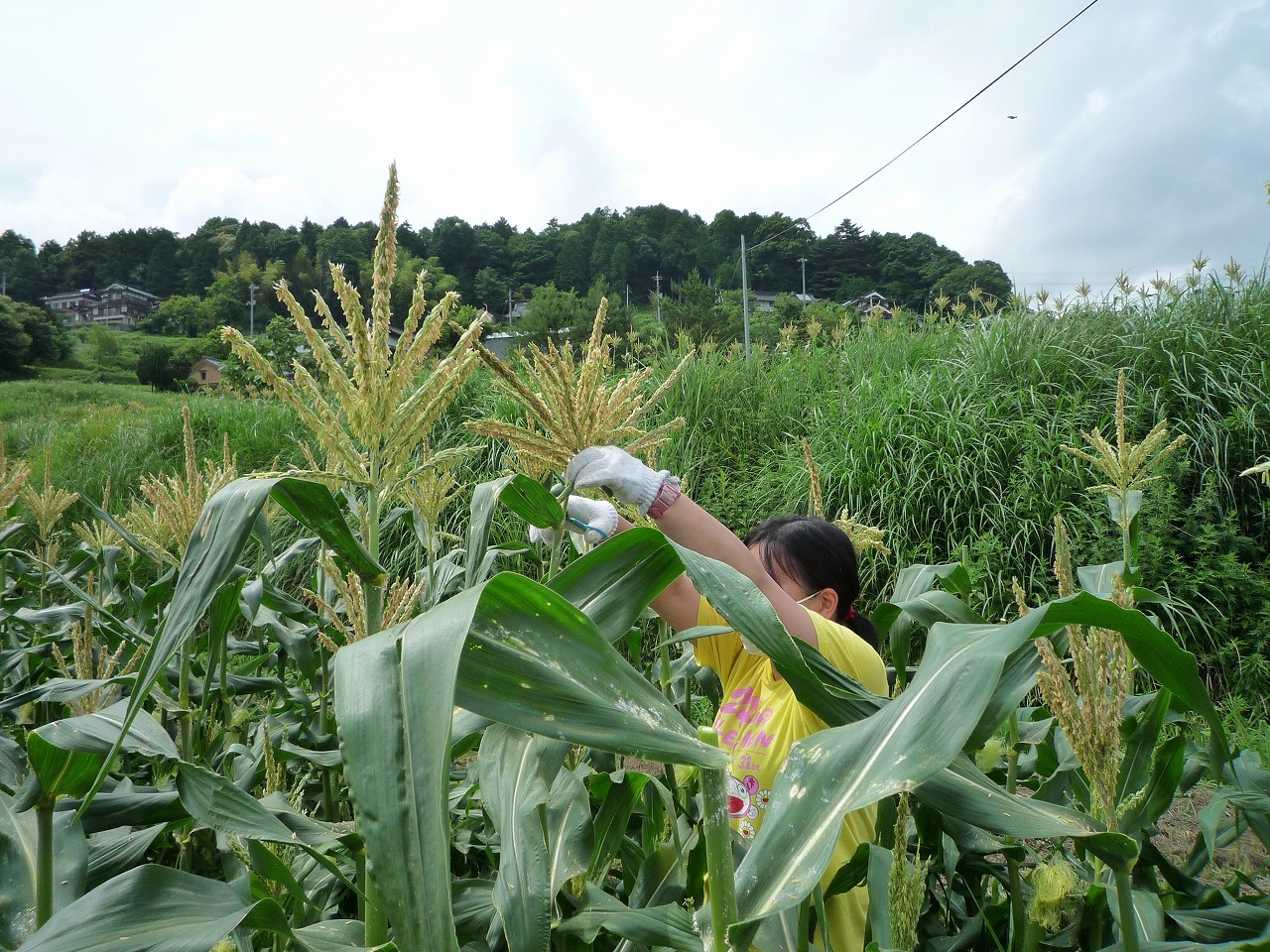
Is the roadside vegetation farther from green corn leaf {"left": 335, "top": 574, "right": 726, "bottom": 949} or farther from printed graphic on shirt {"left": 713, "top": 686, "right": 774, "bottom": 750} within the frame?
printed graphic on shirt {"left": 713, "top": 686, "right": 774, "bottom": 750}

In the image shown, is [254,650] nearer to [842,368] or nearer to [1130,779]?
[1130,779]

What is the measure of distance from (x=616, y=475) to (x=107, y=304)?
8502cm

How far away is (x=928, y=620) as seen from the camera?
1.50 metres

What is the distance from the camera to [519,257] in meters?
53.9

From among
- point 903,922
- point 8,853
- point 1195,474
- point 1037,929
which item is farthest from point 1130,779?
point 1195,474

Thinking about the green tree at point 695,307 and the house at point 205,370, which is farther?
the house at point 205,370

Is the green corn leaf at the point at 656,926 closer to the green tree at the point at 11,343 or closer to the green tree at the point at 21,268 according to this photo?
the green tree at the point at 11,343

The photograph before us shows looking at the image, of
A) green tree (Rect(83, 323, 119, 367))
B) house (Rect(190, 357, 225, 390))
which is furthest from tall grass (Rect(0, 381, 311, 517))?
green tree (Rect(83, 323, 119, 367))

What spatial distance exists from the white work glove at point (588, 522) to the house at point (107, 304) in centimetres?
7542

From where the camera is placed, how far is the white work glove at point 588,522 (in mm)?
1812

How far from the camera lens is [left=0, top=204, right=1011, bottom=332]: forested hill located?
118 ft

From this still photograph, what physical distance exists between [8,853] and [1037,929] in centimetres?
165

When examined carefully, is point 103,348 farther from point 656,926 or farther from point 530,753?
point 656,926

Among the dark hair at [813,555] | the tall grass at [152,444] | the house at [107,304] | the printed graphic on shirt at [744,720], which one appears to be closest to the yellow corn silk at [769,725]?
the printed graphic on shirt at [744,720]
